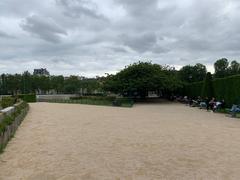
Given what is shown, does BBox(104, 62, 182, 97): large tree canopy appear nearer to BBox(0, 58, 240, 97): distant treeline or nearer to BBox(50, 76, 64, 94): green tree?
BBox(0, 58, 240, 97): distant treeline

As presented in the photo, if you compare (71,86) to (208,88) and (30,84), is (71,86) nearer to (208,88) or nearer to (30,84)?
(30,84)

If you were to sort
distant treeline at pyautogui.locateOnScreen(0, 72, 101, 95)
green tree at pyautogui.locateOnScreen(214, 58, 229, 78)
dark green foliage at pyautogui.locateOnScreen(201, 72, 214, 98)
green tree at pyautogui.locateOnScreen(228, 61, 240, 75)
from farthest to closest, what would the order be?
green tree at pyautogui.locateOnScreen(214, 58, 229, 78), green tree at pyautogui.locateOnScreen(228, 61, 240, 75), distant treeline at pyautogui.locateOnScreen(0, 72, 101, 95), dark green foliage at pyautogui.locateOnScreen(201, 72, 214, 98)

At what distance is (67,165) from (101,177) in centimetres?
111

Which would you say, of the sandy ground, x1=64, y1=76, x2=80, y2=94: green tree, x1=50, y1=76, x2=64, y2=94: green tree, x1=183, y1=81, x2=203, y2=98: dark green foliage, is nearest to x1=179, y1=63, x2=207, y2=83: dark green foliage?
x1=64, y1=76, x2=80, y2=94: green tree

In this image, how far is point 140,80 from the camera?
37.1 meters

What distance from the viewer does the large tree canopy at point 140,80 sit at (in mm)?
37094

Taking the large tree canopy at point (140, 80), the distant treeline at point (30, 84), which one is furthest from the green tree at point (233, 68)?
the large tree canopy at point (140, 80)

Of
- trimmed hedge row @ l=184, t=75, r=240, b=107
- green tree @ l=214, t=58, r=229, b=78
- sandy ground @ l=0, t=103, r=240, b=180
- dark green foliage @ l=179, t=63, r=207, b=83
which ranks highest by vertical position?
green tree @ l=214, t=58, r=229, b=78

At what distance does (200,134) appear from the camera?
10.7 m

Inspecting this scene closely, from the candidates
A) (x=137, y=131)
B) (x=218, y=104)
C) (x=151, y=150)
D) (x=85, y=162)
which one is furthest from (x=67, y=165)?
(x=218, y=104)

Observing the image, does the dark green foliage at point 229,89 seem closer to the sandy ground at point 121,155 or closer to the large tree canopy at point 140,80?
the large tree canopy at point 140,80

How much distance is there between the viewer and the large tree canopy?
122ft

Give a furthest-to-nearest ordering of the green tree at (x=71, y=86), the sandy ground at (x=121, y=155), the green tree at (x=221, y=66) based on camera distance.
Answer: the green tree at (x=71, y=86)
the green tree at (x=221, y=66)
the sandy ground at (x=121, y=155)

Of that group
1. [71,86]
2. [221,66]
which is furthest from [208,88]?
[71,86]
